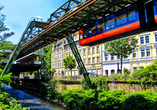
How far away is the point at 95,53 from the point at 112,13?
110 feet

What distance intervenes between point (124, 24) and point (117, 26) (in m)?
0.70

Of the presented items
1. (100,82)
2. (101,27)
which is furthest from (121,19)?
(100,82)

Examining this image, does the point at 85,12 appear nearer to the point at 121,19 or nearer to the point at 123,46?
the point at 121,19

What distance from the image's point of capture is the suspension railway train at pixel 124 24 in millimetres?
10206

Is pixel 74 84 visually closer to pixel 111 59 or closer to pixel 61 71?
pixel 111 59

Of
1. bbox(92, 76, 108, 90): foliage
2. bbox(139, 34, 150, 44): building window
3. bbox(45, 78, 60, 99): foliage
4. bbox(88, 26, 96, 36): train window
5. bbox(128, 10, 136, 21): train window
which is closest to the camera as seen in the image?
bbox(128, 10, 136, 21): train window

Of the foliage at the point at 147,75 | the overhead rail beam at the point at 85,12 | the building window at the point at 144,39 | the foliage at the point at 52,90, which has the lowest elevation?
the foliage at the point at 52,90

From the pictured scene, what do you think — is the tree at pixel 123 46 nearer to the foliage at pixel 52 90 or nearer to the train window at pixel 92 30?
the foliage at pixel 52 90

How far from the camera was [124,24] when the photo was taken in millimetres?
11531

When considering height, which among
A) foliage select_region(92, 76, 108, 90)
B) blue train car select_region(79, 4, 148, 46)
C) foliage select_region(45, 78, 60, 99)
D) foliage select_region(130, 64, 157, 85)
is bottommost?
foliage select_region(45, 78, 60, 99)

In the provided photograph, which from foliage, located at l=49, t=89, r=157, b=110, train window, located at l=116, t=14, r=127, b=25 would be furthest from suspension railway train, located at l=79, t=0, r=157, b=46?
foliage, located at l=49, t=89, r=157, b=110

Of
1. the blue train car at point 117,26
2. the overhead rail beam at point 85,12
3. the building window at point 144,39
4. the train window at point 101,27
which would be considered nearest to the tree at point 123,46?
the building window at point 144,39

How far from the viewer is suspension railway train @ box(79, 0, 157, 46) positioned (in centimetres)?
1021

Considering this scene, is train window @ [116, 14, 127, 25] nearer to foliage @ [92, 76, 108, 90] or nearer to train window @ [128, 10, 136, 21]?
train window @ [128, 10, 136, 21]
